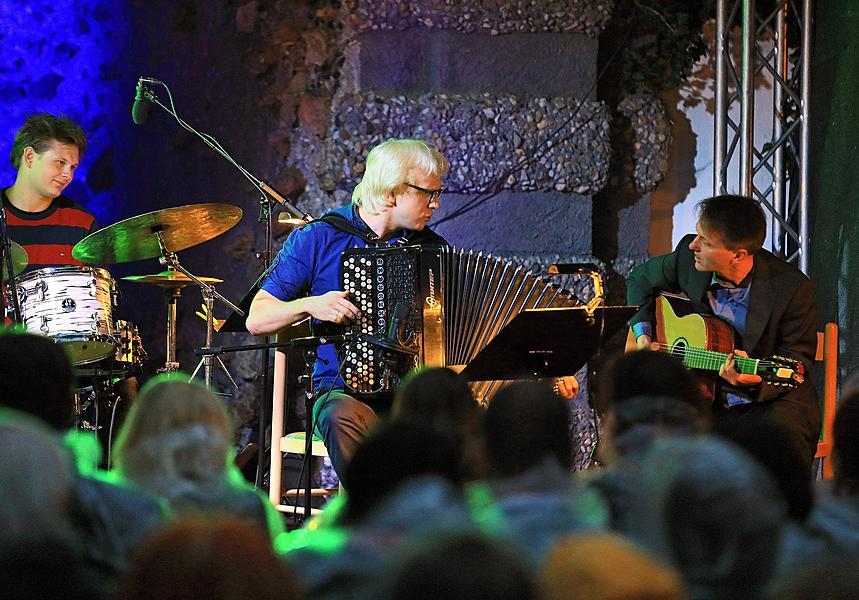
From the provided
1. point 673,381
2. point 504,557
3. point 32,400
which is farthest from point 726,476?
point 32,400

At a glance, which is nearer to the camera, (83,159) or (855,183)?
(855,183)

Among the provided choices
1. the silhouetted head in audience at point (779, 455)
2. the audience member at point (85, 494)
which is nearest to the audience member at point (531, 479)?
the silhouetted head in audience at point (779, 455)

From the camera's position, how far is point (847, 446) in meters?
2.06

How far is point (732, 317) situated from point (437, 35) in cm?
222

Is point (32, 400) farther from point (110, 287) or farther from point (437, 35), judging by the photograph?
point (437, 35)

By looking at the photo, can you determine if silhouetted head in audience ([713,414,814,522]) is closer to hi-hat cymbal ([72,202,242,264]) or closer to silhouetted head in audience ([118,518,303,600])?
silhouetted head in audience ([118,518,303,600])

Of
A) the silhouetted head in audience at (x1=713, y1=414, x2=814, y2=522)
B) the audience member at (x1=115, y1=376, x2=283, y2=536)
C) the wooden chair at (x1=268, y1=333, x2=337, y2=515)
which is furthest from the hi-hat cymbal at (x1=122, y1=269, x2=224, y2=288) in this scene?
the silhouetted head in audience at (x1=713, y1=414, x2=814, y2=522)

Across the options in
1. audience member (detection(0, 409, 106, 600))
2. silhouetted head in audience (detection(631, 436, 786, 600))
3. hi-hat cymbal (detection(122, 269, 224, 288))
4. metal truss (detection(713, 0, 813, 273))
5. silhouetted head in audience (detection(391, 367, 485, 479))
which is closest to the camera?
audience member (detection(0, 409, 106, 600))

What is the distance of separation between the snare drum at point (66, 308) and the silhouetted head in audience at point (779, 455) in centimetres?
334

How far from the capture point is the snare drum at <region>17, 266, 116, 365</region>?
4.77 m

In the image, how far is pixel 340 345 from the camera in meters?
4.16

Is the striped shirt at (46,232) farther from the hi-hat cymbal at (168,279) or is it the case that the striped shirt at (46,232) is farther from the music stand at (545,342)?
the music stand at (545,342)

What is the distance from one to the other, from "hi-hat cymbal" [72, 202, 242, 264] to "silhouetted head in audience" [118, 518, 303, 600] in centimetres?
357

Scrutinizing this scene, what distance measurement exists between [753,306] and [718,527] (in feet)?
9.77
